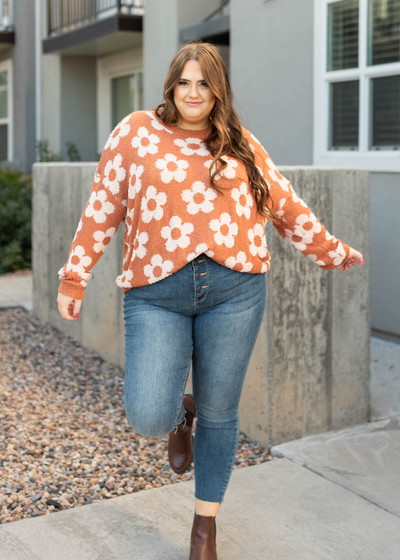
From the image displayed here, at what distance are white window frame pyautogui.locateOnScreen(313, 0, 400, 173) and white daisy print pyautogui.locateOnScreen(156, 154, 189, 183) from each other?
12.5 feet

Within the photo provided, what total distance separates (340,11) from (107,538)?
5.16 meters

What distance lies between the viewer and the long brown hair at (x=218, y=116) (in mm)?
2412

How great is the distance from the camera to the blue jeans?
241cm

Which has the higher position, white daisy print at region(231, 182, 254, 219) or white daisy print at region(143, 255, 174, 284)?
white daisy print at region(231, 182, 254, 219)

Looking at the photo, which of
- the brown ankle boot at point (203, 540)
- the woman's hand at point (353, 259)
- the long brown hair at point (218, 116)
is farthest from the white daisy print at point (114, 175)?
the brown ankle boot at point (203, 540)

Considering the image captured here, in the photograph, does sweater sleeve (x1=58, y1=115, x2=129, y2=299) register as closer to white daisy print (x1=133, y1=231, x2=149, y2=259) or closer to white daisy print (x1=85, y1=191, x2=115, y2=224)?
white daisy print (x1=85, y1=191, x2=115, y2=224)

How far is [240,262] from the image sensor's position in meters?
2.43

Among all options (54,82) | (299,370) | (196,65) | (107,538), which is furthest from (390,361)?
(54,82)

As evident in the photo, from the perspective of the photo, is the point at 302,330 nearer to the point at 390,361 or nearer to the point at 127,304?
the point at 127,304

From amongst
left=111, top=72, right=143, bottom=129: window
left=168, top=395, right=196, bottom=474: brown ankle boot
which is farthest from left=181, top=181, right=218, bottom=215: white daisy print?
left=111, top=72, right=143, bottom=129: window

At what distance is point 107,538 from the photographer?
2850 millimetres

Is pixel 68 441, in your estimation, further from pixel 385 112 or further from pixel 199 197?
pixel 385 112

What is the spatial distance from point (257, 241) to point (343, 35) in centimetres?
451

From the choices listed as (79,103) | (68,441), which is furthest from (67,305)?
(79,103)
